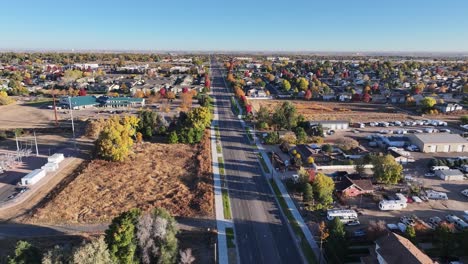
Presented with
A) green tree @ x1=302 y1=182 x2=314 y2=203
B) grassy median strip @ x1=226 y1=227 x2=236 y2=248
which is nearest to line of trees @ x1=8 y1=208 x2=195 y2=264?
grassy median strip @ x1=226 y1=227 x2=236 y2=248

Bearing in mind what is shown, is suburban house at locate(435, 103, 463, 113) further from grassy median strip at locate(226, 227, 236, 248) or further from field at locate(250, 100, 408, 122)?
grassy median strip at locate(226, 227, 236, 248)

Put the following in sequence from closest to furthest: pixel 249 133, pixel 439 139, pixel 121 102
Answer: pixel 439 139, pixel 249 133, pixel 121 102

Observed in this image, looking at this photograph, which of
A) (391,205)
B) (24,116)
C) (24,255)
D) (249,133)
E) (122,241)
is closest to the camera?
(24,255)

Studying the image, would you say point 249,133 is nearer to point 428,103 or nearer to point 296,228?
point 296,228

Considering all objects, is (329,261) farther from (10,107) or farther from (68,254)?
(10,107)

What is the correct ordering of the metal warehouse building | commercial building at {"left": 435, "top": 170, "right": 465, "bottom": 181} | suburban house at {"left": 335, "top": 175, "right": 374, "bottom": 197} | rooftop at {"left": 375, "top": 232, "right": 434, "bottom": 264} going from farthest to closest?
the metal warehouse building
commercial building at {"left": 435, "top": 170, "right": 465, "bottom": 181}
suburban house at {"left": 335, "top": 175, "right": 374, "bottom": 197}
rooftop at {"left": 375, "top": 232, "right": 434, "bottom": 264}

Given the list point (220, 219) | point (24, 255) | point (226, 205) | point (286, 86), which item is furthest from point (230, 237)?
point (286, 86)

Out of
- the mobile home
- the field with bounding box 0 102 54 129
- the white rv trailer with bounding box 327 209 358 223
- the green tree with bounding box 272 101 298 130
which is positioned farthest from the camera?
the field with bounding box 0 102 54 129

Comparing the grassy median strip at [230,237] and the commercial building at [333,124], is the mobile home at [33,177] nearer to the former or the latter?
the grassy median strip at [230,237]
